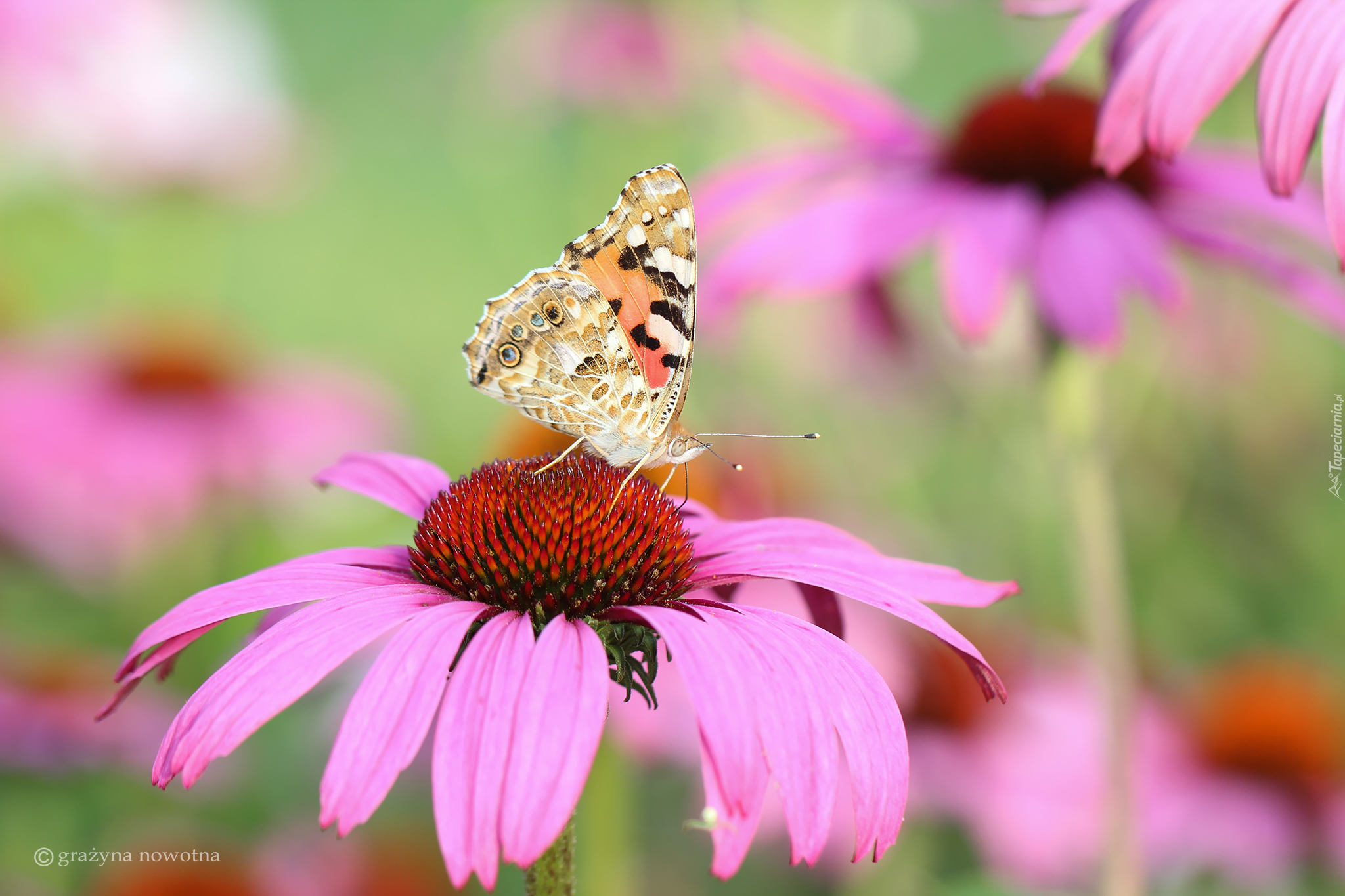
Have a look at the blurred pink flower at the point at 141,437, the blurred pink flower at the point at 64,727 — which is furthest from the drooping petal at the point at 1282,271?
the blurred pink flower at the point at 141,437

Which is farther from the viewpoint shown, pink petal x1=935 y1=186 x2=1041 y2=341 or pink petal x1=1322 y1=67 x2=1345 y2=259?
pink petal x1=935 y1=186 x2=1041 y2=341

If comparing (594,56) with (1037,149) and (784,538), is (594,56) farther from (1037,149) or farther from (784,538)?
(784,538)

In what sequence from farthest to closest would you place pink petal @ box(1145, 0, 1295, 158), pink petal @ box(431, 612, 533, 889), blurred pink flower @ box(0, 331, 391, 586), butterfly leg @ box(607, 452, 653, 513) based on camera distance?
blurred pink flower @ box(0, 331, 391, 586) < butterfly leg @ box(607, 452, 653, 513) < pink petal @ box(1145, 0, 1295, 158) < pink petal @ box(431, 612, 533, 889)

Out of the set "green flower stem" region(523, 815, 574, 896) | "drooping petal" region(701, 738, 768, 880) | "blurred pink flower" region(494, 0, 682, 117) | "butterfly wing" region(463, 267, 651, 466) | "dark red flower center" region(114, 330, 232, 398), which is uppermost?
"blurred pink flower" region(494, 0, 682, 117)

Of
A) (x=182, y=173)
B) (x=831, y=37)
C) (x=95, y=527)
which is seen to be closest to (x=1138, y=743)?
(x=831, y=37)

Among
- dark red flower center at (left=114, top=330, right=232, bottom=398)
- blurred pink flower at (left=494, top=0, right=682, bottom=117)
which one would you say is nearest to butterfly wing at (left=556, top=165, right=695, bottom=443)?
dark red flower center at (left=114, top=330, right=232, bottom=398)

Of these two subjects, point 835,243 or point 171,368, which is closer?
point 835,243

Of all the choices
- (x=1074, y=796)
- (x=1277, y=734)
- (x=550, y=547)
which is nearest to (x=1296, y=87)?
(x=550, y=547)

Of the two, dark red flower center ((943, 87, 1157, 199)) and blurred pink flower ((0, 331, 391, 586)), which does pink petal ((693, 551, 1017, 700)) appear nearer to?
dark red flower center ((943, 87, 1157, 199))
